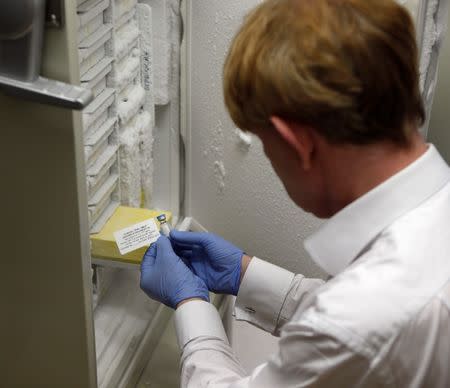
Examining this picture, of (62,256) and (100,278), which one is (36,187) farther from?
(100,278)

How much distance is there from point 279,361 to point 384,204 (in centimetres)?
26

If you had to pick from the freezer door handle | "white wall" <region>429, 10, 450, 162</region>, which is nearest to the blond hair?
the freezer door handle

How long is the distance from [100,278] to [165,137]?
0.42 meters

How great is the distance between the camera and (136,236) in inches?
52.8

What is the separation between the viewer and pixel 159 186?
176cm

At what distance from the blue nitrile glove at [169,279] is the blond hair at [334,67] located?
486mm

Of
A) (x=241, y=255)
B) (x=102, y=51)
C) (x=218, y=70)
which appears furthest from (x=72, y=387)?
(x=218, y=70)

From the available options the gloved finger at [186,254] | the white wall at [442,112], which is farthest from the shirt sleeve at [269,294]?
the white wall at [442,112]

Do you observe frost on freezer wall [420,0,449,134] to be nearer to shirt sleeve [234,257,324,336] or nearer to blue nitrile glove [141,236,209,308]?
shirt sleeve [234,257,324,336]

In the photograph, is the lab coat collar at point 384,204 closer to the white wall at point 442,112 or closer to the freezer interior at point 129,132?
the freezer interior at point 129,132

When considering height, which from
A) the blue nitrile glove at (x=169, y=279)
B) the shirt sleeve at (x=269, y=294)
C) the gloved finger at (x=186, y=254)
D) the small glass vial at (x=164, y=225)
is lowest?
the shirt sleeve at (x=269, y=294)

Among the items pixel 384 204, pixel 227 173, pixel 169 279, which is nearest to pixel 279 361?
pixel 384 204

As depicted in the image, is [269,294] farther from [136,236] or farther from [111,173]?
[111,173]

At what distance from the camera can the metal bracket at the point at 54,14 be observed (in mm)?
862
